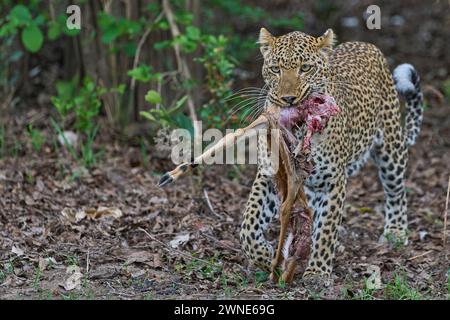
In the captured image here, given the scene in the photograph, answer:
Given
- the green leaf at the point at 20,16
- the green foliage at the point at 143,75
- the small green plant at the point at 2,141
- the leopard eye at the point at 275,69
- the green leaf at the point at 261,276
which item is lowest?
the green leaf at the point at 261,276

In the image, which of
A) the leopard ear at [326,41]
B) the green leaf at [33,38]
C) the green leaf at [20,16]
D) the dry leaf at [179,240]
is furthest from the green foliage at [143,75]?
the leopard ear at [326,41]

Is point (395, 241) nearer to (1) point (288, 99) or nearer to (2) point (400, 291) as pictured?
(2) point (400, 291)

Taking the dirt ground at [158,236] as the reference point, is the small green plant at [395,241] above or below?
below

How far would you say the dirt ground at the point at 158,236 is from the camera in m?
6.76

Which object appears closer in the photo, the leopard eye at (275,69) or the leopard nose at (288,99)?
the leopard nose at (288,99)

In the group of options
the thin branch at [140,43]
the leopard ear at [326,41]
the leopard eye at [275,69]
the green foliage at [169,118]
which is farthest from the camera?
the thin branch at [140,43]

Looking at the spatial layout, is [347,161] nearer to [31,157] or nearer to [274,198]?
[274,198]

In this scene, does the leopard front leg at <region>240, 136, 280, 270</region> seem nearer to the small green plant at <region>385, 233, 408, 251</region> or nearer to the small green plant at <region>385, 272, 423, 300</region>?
the small green plant at <region>385, 272, 423, 300</region>

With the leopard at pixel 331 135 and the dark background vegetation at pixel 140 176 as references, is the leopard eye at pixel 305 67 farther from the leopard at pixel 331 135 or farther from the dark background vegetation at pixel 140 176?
the dark background vegetation at pixel 140 176

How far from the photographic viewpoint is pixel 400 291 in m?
6.74

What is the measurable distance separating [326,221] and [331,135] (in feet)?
2.21

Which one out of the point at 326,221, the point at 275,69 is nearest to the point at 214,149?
the point at 275,69

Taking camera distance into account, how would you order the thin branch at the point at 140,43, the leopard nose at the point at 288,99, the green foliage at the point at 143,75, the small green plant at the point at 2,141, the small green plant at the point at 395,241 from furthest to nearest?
the thin branch at the point at 140,43 → the small green plant at the point at 2,141 → the green foliage at the point at 143,75 → the small green plant at the point at 395,241 → the leopard nose at the point at 288,99

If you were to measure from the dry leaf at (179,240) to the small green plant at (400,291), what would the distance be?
1.78 m
